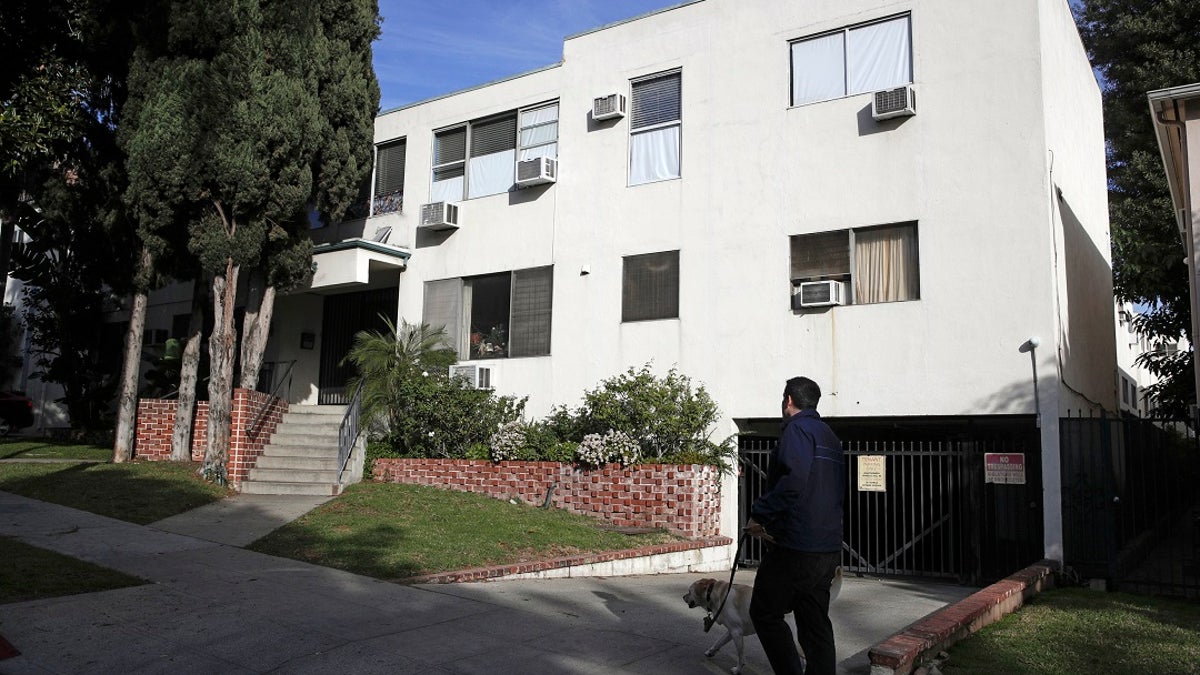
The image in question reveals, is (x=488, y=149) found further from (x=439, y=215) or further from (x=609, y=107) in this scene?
(x=609, y=107)

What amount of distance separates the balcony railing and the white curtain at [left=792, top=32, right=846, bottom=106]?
751cm

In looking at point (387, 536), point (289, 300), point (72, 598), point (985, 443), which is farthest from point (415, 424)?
point (985, 443)

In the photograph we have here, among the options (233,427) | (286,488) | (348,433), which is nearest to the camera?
(286,488)

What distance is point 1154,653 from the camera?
636 centimetres

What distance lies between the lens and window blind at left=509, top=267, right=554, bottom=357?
1467 centimetres

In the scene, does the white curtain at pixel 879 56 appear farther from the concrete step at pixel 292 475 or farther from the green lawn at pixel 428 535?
the concrete step at pixel 292 475

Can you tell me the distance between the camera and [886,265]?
11.9m

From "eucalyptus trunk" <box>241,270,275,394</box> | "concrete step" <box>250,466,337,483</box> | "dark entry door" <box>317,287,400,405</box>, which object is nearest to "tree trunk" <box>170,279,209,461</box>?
"eucalyptus trunk" <box>241,270,275,394</box>

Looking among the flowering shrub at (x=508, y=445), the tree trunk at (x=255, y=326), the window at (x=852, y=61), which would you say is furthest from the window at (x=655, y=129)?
the tree trunk at (x=255, y=326)

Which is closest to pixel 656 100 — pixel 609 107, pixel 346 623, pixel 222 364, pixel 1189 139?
pixel 609 107

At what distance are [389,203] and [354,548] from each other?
29.5ft

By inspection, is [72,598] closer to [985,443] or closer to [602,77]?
[985,443]

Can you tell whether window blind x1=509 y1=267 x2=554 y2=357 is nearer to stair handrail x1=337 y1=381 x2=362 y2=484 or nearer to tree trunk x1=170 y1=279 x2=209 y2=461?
stair handrail x1=337 y1=381 x2=362 y2=484

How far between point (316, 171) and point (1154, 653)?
12942mm
